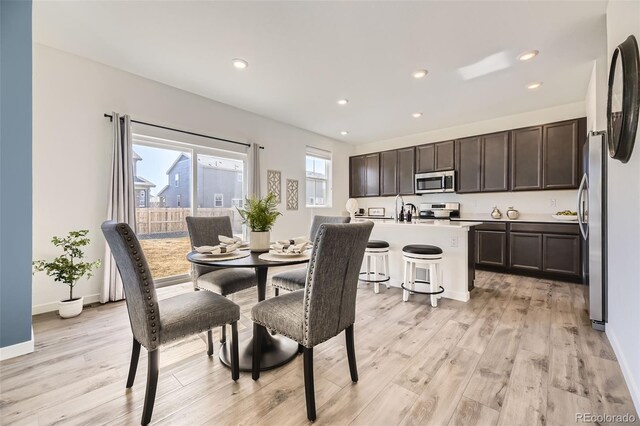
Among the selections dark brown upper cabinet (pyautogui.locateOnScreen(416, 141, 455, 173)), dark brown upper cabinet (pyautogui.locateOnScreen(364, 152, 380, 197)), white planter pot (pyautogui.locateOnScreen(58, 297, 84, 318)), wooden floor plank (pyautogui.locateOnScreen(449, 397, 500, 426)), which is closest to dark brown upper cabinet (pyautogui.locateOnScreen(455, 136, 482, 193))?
dark brown upper cabinet (pyautogui.locateOnScreen(416, 141, 455, 173))

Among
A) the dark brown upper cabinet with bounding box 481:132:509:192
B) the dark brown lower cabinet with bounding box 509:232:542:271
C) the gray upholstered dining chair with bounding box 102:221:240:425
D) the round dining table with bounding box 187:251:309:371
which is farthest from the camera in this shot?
the dark brown upper cabinet with bounding box 481:132:509:192

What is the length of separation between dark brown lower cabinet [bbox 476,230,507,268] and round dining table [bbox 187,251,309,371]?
→ 151 inches

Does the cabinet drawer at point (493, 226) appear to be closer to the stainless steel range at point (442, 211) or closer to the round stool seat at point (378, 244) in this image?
the stainless steel range at point (442, 211)

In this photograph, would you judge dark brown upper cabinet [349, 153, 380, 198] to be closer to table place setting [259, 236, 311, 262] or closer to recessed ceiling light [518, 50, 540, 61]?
recessed ceiling light [518, 50, 540, 61]

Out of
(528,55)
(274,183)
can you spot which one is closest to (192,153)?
(274,183)

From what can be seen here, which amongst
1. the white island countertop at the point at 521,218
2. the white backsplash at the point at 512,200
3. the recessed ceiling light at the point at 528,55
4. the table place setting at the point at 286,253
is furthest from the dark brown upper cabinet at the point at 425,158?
the table place setting at the point at 286,253

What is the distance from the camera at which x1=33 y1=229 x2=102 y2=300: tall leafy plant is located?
2621 mm

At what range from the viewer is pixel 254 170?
4.43m

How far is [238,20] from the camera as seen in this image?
2271mm

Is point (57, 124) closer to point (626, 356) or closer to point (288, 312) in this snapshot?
point (288, 312)

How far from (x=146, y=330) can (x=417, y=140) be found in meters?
5.82

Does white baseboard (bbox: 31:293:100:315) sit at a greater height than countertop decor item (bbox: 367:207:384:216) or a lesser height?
lesser

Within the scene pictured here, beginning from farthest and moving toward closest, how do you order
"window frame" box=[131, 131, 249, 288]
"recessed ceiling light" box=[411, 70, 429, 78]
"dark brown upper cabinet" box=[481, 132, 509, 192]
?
"dark brown upper cabinet" box=[481, 132, 509, 192] → "window frame" box=[131, 131, 249, 288] → "recessed ceiling light" box=[411, 70, 429, 78]

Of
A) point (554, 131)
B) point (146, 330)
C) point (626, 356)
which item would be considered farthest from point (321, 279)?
A: point (554, 131)
